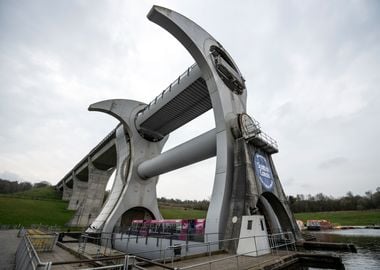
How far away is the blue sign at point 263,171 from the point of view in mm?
13898

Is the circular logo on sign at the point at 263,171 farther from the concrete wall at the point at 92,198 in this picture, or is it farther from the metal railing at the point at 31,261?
the concrete wall at the point at 92,198

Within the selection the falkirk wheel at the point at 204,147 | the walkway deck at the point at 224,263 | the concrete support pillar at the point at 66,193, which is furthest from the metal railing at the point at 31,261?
the concrete support pillar at the point at 66,193

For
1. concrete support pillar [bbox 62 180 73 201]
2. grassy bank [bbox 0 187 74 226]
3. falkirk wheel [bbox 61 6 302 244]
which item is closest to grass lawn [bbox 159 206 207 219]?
grassy bank [bbox 0 187 74 226]

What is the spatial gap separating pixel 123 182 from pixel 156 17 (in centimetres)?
1852

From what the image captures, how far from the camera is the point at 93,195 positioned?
147 feet

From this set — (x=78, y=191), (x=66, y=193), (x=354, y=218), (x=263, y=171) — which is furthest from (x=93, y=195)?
(x=354, y=218)

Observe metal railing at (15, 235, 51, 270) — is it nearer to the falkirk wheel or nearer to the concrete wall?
the falkirk wheel

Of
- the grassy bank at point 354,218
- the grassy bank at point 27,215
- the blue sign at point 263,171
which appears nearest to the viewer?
the blue sign at point 263,171

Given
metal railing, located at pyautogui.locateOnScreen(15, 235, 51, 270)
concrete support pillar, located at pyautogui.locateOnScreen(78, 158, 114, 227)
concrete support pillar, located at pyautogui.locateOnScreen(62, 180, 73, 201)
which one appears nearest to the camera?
metal railing, located at pyautogui.locateOnScreen(15, 235, 51, 270)

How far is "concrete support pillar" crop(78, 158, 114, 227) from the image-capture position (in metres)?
41.5

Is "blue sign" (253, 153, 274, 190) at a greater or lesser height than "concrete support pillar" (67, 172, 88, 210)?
lesser

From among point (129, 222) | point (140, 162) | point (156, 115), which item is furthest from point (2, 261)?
point (156, 115)

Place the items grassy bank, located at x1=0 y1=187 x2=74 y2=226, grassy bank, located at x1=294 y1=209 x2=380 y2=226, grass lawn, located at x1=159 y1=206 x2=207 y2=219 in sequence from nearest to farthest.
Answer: grassy bank, located at x1=0 y1=187 x2=74 y2=226 → grass lawn, located at x1=159 y1=206 x2=207 y2=219 → grassy bank, located at x1=294 y1=209 x2=380 y2=226

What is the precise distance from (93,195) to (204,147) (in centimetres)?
3765
